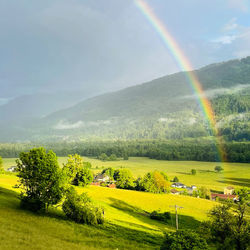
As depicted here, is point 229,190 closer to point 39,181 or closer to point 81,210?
point 81,210

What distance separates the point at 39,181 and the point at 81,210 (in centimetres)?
838

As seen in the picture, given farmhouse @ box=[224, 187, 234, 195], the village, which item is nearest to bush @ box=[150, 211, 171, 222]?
the village

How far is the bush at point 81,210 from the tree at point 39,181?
7.23 feet

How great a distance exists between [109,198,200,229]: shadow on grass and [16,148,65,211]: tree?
890 inches

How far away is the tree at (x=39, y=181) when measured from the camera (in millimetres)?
37938

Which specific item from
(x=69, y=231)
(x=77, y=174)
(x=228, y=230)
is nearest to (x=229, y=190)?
(x=77, y=174)

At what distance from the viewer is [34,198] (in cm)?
3825

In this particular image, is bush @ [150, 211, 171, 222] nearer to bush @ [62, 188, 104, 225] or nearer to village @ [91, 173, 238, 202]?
bush @ [62, 188, 104, 225]

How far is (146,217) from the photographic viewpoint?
56219 mm

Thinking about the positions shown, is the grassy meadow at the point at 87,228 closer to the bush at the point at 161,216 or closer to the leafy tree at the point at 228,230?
the bush at the point at 161,216

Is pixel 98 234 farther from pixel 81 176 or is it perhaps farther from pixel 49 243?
pixel 81 176

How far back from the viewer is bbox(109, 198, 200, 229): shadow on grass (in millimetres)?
52969

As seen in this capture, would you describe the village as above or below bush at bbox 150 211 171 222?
below

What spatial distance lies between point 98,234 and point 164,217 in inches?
1040
